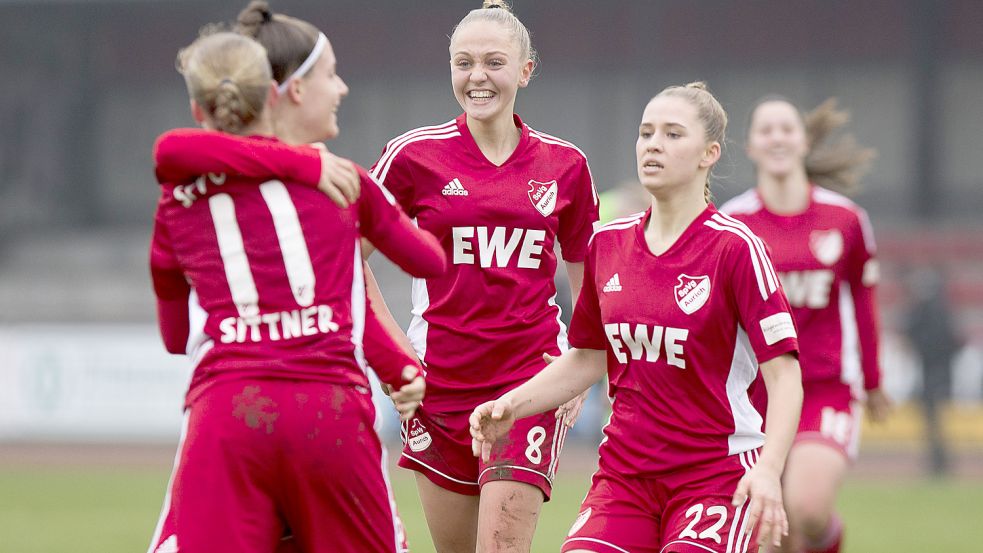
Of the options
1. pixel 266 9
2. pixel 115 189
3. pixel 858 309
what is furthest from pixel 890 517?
pixel 115 189

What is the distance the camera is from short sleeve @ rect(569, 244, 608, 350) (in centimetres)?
475

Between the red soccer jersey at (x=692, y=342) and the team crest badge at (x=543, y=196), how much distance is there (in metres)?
0.63

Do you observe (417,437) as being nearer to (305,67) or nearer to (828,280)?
(305,67)

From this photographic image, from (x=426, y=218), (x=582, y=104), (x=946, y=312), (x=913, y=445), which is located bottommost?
(x=913, y=445)

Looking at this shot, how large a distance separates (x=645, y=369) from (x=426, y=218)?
1.07m

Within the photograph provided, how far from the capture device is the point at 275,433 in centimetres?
355

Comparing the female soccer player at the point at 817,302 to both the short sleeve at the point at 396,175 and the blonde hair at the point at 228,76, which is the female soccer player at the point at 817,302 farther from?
the blonde hair at the point at 228,76

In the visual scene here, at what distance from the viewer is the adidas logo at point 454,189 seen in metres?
5.14

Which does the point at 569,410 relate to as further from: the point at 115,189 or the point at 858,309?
the point at 115,189

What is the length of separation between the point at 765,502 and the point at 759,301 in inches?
24.9

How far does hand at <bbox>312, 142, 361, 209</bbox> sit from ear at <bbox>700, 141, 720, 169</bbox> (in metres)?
1.39

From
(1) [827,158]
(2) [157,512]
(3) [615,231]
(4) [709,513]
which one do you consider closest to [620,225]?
(3) [615,231]

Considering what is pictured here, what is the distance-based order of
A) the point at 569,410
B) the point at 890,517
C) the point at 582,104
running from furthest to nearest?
the point at 582,104, the point at 890,517, the point at 569,410

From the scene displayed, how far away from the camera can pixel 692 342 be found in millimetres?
4445
